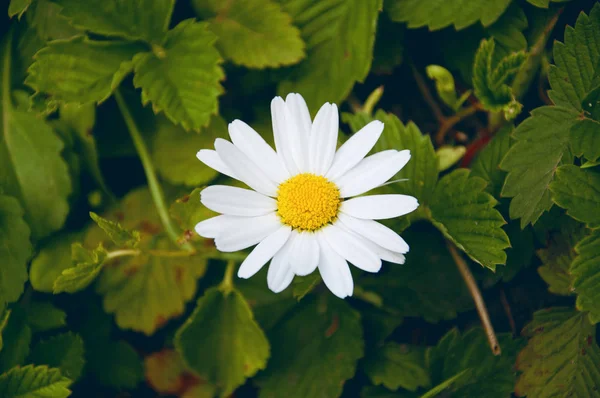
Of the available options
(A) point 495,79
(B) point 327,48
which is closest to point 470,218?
(A) point 495,79

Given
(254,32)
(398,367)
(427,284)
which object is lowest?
(398,367)

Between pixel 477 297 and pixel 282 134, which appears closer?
pixel 282 134

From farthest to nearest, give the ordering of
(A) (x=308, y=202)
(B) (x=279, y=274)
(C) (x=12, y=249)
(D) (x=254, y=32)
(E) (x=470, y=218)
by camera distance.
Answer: (D) (x=254, y=32) < (C) (x=12, y=249) < (E) (x=470, y=218) < (A) (x=308, y=202) < (B) (x=279, y=274)

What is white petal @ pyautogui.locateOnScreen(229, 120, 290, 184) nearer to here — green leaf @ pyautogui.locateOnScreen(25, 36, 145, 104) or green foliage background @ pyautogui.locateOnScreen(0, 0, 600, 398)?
green foliage background @ pyautogui.locateOnScreen(0, 0, 600, 398)

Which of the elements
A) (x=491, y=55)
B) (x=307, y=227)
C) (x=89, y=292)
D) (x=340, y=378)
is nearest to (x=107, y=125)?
(x=89, y=292)

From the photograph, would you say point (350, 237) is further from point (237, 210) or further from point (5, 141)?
point (5, 141)

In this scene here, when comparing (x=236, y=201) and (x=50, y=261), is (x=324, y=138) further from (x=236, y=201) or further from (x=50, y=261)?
(x=50, y=261)

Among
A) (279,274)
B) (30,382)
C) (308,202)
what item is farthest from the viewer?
(30,382)
